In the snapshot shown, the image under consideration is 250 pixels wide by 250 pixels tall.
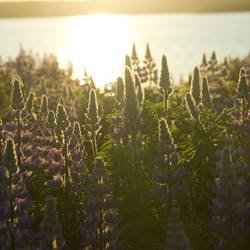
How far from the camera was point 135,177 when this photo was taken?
A: 569 inches

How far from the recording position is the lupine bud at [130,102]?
47.1 ft

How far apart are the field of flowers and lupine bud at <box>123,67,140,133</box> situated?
0.02 meters

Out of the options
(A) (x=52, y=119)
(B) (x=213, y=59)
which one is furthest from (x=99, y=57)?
(A) (x=52, y=119)

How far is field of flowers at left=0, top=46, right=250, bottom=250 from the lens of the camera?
41.7 feet

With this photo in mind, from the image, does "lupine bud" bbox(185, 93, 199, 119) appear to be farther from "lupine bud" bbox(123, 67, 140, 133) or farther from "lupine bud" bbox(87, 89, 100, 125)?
"lupine bud" bbox(87, 89, 100, 125)

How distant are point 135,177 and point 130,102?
146 cm

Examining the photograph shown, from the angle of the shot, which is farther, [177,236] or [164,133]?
[164,133]

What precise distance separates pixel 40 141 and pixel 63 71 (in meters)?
14.0

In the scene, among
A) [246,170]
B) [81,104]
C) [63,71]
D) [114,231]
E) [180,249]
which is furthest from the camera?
[63,71]

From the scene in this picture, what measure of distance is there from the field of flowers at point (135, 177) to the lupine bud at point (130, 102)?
19 millimetres

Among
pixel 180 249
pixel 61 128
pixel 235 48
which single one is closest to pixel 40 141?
pixel 61 128

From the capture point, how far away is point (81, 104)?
22609 millimetres

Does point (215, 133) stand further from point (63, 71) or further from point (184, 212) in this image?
point (63, 71)

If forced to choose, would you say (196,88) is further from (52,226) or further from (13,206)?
(52,226)
